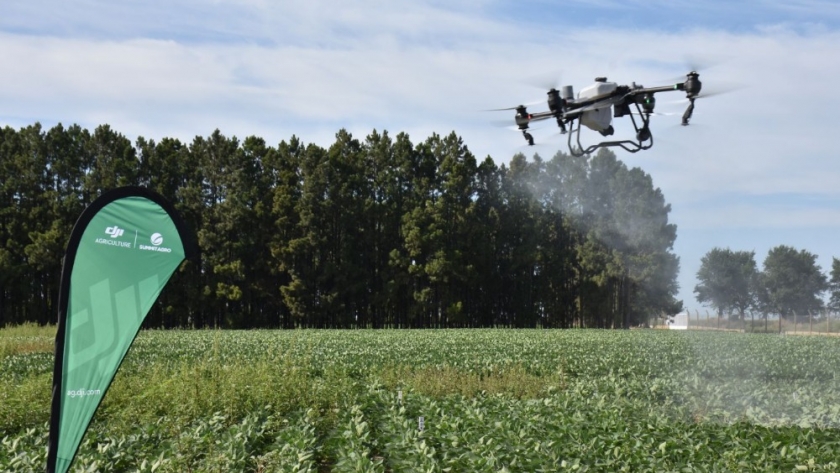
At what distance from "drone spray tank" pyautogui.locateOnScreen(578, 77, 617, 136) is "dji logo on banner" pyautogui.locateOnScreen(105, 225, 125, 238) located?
660 centimetres

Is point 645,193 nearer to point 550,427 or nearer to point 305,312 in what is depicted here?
point 550,427

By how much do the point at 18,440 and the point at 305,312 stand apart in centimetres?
4652

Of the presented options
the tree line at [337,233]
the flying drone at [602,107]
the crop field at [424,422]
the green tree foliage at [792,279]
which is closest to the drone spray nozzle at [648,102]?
the flying drone at [602,107]

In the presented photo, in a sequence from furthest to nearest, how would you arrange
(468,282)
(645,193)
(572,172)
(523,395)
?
(468,282) < (572,172) < (645,193) < (523,395)

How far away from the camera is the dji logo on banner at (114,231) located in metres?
6.53

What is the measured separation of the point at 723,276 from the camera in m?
19.1

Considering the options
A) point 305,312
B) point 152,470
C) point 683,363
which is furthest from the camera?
point 305,312

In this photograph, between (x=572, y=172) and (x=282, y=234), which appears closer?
(x=572, y=172)

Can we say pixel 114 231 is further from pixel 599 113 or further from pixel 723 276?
pixel 723 276

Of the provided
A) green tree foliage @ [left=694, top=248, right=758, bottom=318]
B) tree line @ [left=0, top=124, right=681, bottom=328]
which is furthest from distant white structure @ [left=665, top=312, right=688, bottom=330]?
green tree foliage @ [left=694, top=248, right=758, bottom=318]

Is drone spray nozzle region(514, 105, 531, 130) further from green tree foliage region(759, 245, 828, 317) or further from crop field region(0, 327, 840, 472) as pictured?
green tree foliage region(759, 245, 828, 317)

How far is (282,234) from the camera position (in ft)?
189

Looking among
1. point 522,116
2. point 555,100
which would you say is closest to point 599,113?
point 555,100

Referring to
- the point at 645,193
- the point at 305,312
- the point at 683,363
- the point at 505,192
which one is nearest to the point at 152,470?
the point at 683,363
